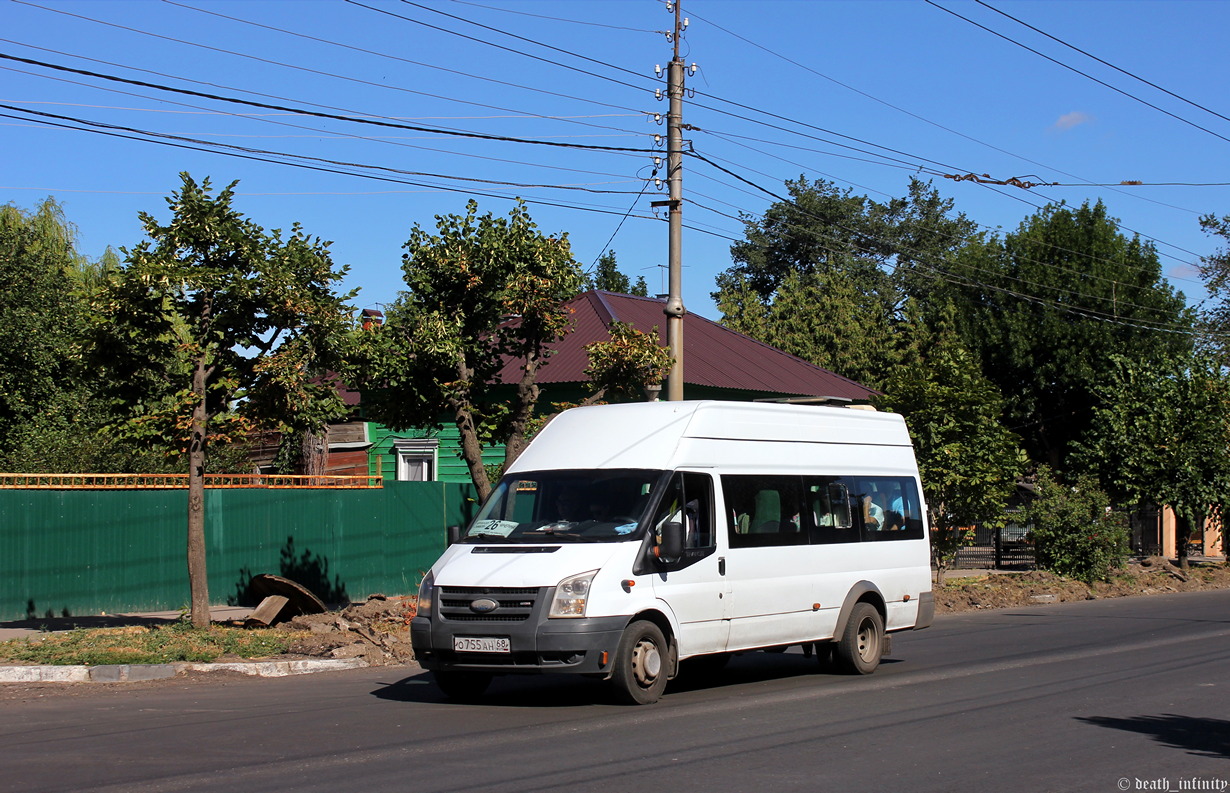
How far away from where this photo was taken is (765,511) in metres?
11.6

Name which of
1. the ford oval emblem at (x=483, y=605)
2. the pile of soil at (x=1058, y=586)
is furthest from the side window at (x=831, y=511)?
the pile of soil at (x=1058, y=586)

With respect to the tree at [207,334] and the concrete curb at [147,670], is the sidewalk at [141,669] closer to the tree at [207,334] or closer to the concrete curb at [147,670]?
the concrete curb at [147,670]

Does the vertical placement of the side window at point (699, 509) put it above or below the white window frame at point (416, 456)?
below

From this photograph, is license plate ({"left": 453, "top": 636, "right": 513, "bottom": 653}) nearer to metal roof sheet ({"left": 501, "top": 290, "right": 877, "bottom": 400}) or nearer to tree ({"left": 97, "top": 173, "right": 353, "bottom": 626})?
tree ({"left": 97, "top": 173, "right": 353, "bottom": 626})

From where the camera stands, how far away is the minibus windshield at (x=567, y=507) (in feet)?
34.0

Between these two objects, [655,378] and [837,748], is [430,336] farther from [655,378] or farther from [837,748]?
[837,748]

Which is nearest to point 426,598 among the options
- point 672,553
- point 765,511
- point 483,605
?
point 483,605

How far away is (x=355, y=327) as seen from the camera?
595 inches

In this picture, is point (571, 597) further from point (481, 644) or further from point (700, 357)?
point (700, 357)

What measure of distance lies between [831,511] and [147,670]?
695cm

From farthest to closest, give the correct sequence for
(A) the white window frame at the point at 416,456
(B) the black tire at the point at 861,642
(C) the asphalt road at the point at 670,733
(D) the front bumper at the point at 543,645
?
(A) the white window frame at the point at 416,456 < (B) the black tire at the point at 861,642 < (D) the front bumper at the point at 543,645 < (C) the asphalt road at the point at 670,733

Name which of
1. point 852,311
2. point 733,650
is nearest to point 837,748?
point 733,650

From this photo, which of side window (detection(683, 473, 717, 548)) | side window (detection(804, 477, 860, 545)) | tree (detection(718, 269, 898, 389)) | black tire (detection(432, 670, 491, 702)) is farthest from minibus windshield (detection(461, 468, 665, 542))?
tree (detection(718, 269, 898, 389))

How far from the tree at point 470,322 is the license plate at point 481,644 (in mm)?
6730
